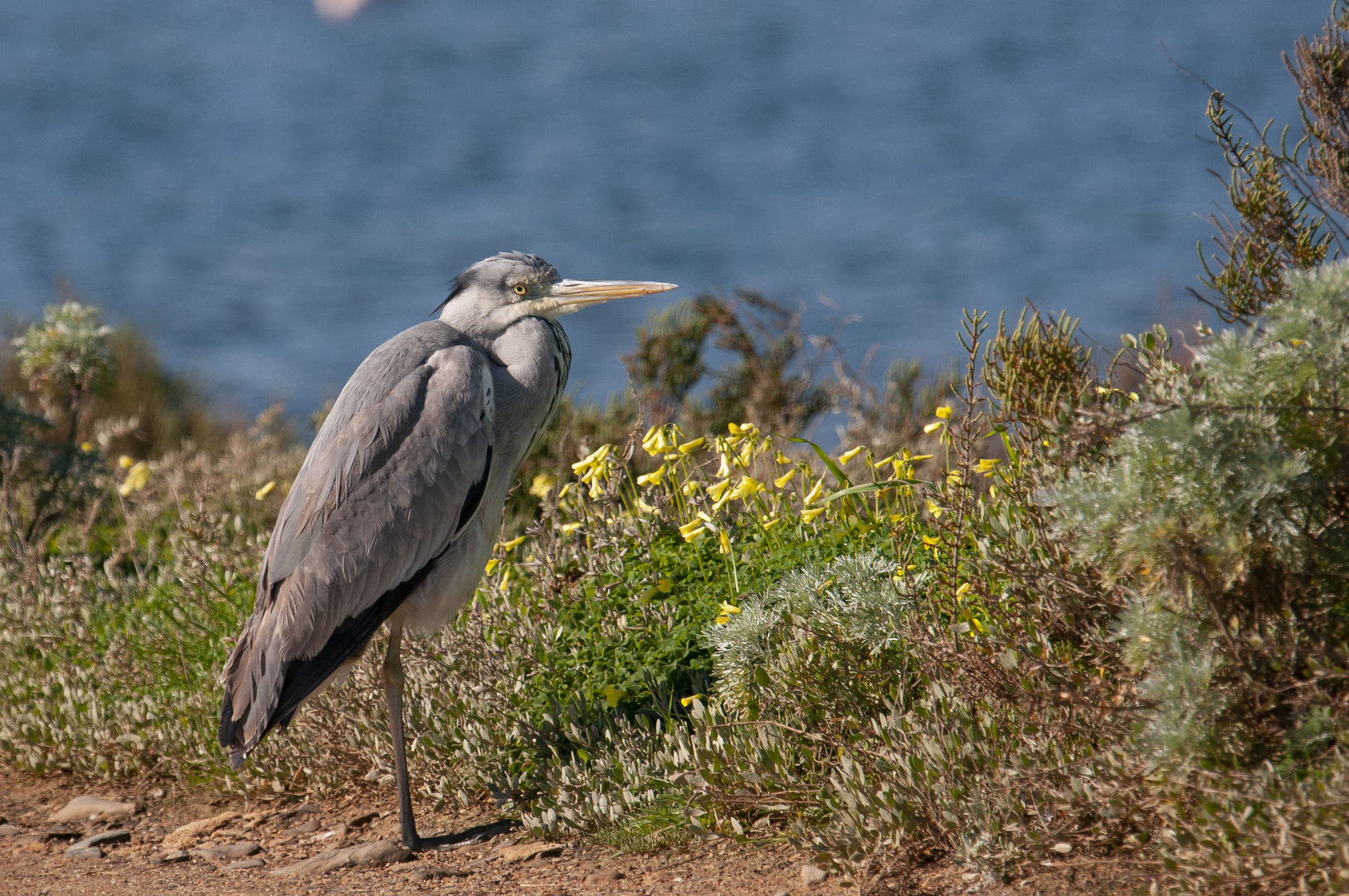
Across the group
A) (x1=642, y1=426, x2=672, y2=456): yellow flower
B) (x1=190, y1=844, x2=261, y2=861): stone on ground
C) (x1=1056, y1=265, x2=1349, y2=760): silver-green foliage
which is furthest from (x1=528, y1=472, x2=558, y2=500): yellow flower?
(x1=1056, y1=265, x2=1349, y2=760): silver-green foliage

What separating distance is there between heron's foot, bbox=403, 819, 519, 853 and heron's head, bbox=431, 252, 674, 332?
5.72 feet

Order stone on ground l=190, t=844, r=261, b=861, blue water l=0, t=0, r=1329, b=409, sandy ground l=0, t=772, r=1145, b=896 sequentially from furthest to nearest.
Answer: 1. blue water l=0, t=0, r=1329, b=409
2. stone on ground l=190, t=844, r=261, b=861
3. sandy ground l=0, t=772, r=1145, b=896

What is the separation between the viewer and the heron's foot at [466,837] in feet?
12.2

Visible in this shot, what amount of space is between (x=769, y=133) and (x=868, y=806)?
33.2m

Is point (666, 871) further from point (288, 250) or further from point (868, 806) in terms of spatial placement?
point (288, 250)

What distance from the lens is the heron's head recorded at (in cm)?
430

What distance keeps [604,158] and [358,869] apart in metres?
31.6

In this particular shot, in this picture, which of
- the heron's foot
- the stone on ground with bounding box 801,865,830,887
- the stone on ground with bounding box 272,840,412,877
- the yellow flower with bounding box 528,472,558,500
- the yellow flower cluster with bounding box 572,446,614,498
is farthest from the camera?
the yellow flower with bounding box 528,472,558,500

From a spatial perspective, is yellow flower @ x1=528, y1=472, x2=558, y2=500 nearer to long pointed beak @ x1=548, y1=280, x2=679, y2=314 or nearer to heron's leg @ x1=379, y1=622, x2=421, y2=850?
long pointed beak @ x1=548, y1=280, x2=679, y2=314

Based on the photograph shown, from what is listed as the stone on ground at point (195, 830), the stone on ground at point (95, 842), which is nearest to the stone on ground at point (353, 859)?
the stone on ground at point (195, 830)

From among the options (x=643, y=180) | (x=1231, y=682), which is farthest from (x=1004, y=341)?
(x=643, y=180)

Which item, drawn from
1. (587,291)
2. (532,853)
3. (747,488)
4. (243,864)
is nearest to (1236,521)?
(747,488)

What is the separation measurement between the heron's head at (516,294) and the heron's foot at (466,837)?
174cm

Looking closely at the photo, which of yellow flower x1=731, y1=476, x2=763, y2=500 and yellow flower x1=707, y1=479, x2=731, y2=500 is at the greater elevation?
yellow flower x1=707, y1=479, x2=731, y2=500
